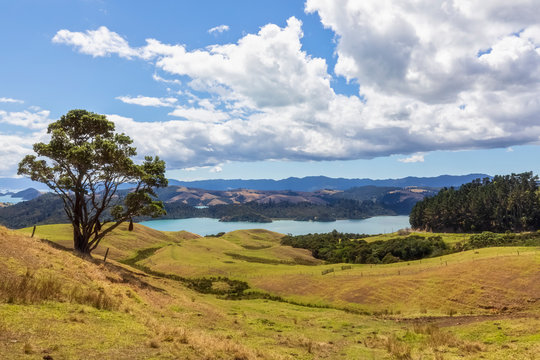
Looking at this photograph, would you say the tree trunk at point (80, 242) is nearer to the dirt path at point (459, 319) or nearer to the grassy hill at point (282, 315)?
the grassy hill at point (282, 315)

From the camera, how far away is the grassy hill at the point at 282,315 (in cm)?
1460

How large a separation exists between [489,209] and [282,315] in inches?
6197

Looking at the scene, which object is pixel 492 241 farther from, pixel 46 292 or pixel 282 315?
pixel 46 292

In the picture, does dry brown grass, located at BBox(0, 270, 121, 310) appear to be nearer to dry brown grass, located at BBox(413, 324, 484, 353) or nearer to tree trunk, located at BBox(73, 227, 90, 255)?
tree trunk, located at BBox(73, 227, 90, 255)

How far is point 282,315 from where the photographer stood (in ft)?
109

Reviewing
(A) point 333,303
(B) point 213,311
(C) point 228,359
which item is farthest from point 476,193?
(C) point 228,359

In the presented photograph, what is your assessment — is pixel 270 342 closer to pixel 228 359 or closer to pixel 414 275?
pixel 228 359

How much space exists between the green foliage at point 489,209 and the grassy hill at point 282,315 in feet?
414

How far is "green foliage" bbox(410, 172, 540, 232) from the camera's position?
471 feet

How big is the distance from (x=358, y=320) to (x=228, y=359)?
21.7 m

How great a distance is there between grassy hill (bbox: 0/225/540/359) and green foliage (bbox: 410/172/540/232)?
126 m

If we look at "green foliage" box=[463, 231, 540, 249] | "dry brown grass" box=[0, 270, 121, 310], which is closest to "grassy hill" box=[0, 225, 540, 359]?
"dry brown grass" box=[0, 270, 121, 310]

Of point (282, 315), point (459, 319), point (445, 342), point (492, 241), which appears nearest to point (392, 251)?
point (492, 241)

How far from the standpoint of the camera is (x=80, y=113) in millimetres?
40625
